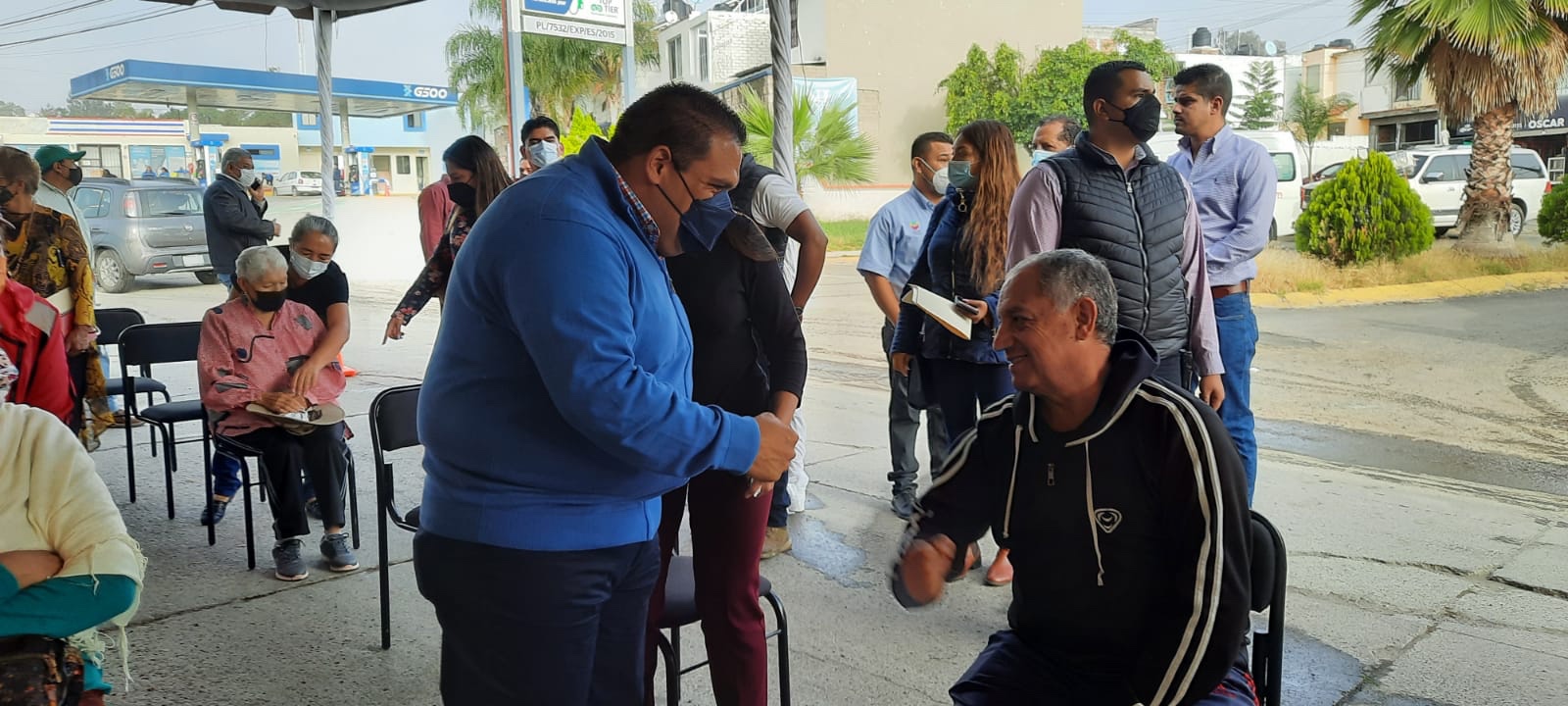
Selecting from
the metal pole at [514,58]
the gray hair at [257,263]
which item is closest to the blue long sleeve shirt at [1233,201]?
the gray hair at [257,263]

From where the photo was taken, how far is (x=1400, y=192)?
15.1 meters

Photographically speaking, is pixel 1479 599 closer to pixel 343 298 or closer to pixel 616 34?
pixel 343 298

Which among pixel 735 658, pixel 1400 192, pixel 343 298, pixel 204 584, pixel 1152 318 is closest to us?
pixel 735 658

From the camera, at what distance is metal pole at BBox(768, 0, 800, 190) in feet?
18.1

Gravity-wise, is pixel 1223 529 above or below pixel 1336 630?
above

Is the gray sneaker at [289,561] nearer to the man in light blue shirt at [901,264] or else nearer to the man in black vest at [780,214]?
the man in black vest at [780,214]

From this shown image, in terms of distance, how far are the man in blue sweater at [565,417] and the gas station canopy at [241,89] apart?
66.5 ft

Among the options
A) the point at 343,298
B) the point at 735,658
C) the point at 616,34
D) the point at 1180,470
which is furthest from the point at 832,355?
the point at 1180,470

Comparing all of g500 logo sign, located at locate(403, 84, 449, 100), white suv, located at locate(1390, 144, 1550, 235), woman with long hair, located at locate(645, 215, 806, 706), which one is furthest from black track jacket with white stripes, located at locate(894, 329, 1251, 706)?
g500 logo sign, located at locate(403, 84, 449, 100)

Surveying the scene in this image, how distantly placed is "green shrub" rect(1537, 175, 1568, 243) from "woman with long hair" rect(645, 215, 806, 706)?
18.8m

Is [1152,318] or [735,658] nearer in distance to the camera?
[735,658]

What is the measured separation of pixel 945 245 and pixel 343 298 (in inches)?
109

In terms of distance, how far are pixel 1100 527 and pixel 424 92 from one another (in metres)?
29.0

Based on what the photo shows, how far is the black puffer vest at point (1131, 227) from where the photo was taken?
3.59m
